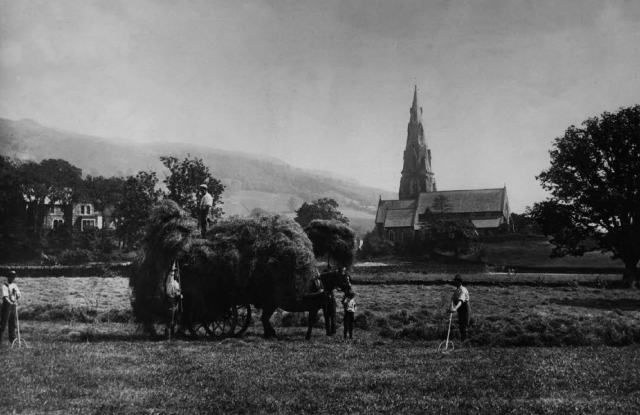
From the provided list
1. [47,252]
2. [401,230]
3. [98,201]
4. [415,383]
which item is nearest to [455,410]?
[415,383]

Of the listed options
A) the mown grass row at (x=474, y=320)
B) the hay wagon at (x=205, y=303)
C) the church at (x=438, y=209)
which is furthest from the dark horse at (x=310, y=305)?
the church at (x=438, y=209)

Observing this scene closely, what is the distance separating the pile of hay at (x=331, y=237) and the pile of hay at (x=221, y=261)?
7.63 meters

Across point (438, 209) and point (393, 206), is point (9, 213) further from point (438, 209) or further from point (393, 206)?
point (438, 209)

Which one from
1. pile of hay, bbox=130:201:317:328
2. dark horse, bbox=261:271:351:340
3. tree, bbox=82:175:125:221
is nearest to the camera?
pile of hay, bbox=130:201:317:328

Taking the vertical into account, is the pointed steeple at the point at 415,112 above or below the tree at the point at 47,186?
above

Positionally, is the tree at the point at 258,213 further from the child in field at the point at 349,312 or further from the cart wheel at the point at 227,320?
the child in field at the point at 349,312

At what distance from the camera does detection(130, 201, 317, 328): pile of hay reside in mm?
16797

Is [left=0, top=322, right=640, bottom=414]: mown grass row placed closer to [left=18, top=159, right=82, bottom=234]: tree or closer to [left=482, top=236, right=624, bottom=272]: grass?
[left=482, top=236, right=624, bottom=272]: grass

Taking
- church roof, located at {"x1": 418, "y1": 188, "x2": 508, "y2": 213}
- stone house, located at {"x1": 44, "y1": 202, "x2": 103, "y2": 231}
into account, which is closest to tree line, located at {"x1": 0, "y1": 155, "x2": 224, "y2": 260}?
stone house, located at {"x1": 44, "y1": 202, "x2": 103, "y2": 231}

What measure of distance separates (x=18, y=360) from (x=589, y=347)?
15505mm

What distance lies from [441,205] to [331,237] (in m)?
123

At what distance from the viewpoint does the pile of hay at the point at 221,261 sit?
16.8 m

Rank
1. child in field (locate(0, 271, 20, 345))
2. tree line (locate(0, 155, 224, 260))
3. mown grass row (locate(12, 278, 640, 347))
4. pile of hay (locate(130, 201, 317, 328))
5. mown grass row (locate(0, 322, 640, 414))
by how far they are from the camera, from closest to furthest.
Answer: mown grass row (locate(0, 322, 640, 414))
child in field (locate(0, 271, 20, 345))
pile of hay (locate(130, 201, 317, 328))
mown grass row (locate(12, 278, 640, 347))
tree line (locate(0, 155, 224, 260))

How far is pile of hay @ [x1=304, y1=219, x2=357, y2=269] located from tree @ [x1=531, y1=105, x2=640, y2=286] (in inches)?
1065
